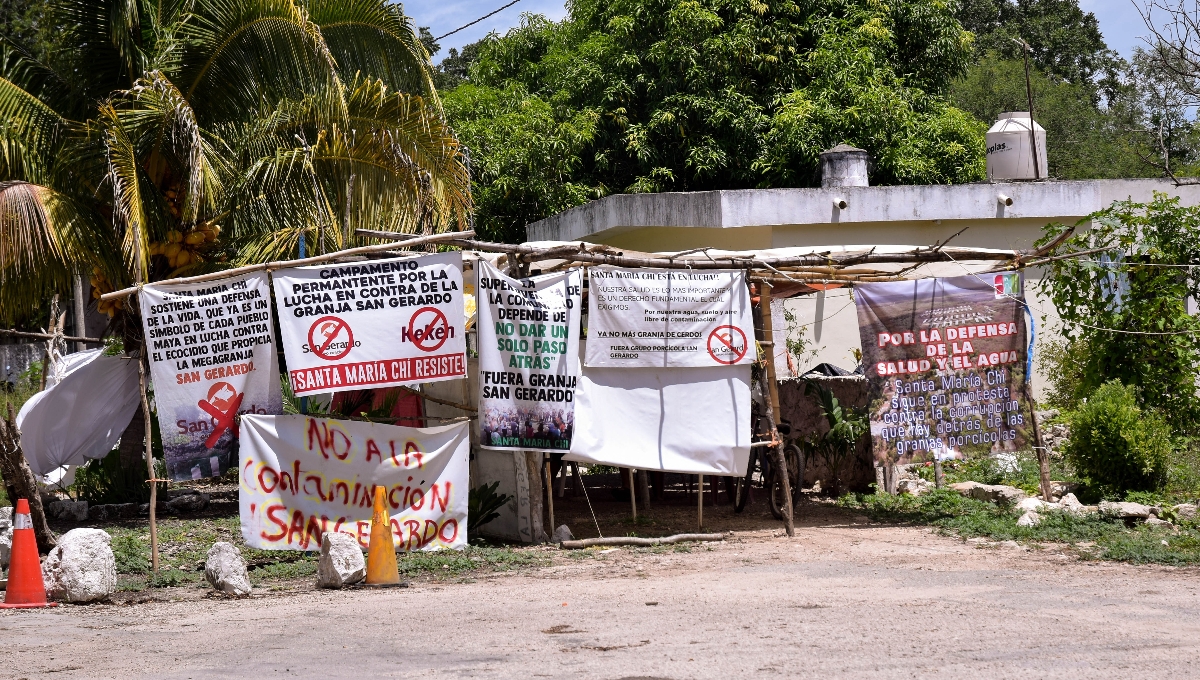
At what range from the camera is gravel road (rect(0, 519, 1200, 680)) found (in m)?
5.52

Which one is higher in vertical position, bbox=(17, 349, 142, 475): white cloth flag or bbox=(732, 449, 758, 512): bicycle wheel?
bbox=(17, 349, 142, 475): white cloth flag

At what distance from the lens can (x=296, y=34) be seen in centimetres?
1186

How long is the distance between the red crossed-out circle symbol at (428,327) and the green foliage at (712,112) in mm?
14477

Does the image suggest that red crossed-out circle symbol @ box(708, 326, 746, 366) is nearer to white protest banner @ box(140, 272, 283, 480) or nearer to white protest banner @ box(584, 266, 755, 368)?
white protest banner @ box(584, 266, 755, 368)

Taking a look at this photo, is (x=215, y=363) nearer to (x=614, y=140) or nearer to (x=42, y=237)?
(x=42, y=237)

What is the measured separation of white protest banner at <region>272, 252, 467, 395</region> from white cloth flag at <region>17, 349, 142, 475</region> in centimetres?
328

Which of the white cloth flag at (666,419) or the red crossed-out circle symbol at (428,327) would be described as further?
the white cloth flag at (666,419)

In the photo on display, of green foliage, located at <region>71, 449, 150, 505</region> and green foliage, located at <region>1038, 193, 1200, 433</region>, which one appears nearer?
green foliage, located at <region>1038, 193, 1200, 433</region>

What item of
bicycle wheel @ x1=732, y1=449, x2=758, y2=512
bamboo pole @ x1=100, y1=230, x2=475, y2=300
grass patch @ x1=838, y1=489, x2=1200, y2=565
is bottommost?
grass patch @ x1=838, y1=489, x2=1200, y2=565

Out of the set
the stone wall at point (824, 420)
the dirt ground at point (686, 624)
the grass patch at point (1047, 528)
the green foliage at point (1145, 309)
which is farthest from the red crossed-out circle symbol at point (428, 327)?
the green foliage at point (1145, 309)

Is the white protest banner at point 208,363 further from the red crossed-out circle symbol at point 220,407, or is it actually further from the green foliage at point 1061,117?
the green foliage at point 1061,117

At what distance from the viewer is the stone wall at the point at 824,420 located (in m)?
12.7

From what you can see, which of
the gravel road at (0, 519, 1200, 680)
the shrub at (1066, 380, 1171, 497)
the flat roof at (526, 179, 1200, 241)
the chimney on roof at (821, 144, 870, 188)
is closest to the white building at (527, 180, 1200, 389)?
the flat roof at (526, 179, 1200, 241)

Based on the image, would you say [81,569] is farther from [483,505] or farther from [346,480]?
[483,505]
